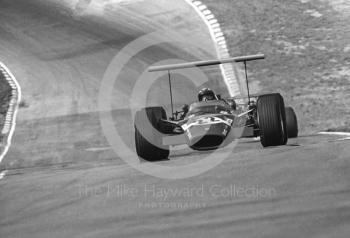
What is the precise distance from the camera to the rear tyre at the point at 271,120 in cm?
1144

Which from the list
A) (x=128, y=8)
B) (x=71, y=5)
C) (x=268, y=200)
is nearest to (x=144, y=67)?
(x=128, y=8)

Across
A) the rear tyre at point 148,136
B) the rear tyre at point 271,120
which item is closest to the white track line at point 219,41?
the rear tyre at point 148,136

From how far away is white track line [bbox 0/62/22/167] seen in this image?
17680 millimetres

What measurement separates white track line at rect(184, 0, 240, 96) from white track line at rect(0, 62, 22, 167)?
6207mm

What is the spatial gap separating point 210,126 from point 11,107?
981cm

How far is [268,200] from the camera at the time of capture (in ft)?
22.2

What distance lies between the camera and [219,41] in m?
24.4

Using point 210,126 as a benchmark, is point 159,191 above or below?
below

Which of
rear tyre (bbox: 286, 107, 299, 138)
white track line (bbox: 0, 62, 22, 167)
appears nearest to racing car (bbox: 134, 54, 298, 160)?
rear tyre (bbox: 286, 107, 299, 138)

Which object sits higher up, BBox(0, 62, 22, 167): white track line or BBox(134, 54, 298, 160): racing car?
A: BBox(0, 62, 22, 167): white track line

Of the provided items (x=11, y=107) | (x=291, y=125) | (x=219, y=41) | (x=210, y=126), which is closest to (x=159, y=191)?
(x=210, y=126)

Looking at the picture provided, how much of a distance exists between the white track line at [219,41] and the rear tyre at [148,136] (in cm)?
874

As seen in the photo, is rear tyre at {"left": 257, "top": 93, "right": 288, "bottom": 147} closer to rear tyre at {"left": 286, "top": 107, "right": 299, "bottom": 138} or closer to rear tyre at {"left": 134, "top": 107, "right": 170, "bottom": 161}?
rear tyre at {"left": 134, "top": 107, "right": 170, "bottom": 161}

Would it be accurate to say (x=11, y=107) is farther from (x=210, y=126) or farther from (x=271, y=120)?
(x=271, y=120)
